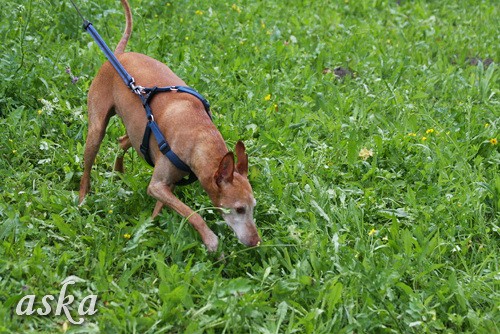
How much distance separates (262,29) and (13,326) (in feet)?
17.6

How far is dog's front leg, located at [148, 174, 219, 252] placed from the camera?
4.89m

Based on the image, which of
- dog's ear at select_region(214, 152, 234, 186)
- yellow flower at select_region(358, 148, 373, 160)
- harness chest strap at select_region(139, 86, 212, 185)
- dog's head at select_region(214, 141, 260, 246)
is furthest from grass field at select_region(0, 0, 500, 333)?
dog's ear at select_region(214, 152, 234, 186)

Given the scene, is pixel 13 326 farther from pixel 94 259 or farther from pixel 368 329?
pixel 368 329

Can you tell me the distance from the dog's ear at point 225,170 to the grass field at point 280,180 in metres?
0.46

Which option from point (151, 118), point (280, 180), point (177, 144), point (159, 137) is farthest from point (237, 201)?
point (280, 180)

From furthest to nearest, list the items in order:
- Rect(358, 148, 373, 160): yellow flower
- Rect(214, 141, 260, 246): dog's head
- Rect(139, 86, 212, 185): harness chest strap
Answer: Rect(358, 148, 373, 160): yellow flower → Rect(139, 86, 212, 185): harness chest strap → Rect(214, 141, 260, 246): dog's head

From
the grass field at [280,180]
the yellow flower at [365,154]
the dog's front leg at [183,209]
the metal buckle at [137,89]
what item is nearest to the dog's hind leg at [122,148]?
the grass field at [280,180]

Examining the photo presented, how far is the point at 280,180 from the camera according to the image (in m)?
Result: 5.88

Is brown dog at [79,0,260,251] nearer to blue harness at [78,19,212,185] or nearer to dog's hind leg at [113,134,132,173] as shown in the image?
blue harness at [78,19,212,185]

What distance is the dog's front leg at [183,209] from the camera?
4887 millimetres

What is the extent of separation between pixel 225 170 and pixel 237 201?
0.21 metres

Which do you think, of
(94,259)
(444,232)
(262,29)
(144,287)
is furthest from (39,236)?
(262,29)

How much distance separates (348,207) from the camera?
5551 mm

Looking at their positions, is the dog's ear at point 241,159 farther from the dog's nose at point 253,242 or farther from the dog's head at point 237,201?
the dog's nose at point 253,242
